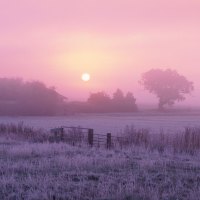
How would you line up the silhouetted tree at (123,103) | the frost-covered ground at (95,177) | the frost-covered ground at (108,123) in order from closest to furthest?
the frost-covered ground at (95,177) < the frost-covered ground at (108,123) < the silhouetted tree at (123,103)

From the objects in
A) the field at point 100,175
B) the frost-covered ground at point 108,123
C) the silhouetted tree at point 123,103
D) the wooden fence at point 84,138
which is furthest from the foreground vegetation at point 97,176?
the silhouetted tree at point 123,103

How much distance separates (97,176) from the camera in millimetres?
12984

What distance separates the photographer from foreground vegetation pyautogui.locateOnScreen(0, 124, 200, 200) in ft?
34.7

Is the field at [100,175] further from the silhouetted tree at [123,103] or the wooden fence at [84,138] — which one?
the silhouetted tree at [123,103]

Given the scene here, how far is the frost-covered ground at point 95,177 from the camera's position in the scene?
10.5m

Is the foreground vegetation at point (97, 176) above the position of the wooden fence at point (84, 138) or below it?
below

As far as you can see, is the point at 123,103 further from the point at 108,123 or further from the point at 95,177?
the point at 95,177

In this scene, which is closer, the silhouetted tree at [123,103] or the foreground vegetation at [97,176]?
the foreground vegetation at [97,176]

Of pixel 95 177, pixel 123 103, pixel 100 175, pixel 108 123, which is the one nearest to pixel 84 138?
pixel 100 175

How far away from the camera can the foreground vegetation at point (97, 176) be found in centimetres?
1056

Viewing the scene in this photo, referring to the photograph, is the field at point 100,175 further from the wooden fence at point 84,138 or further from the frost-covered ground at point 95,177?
Result: the wooden fence at point 84,138

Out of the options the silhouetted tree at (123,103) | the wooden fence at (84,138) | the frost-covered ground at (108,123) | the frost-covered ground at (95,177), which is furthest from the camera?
the silhouetted tree at (123,103)

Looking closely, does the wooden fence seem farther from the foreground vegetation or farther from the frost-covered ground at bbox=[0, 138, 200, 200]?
the frost-covered ground at bbox=[0, 138, 200, 200]

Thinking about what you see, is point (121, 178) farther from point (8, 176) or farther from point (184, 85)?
point (184, 85)
